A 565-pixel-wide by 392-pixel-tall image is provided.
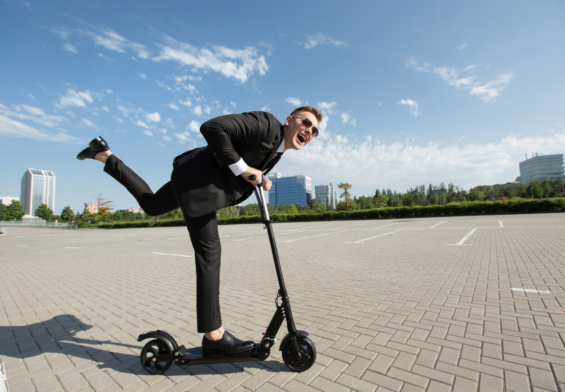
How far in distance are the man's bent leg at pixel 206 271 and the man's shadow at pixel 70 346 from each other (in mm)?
427

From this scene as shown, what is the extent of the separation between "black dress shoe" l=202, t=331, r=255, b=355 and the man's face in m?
1.48

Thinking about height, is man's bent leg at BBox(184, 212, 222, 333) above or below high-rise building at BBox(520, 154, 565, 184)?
below

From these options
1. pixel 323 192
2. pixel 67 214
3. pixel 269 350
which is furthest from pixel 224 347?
pixel 323 192

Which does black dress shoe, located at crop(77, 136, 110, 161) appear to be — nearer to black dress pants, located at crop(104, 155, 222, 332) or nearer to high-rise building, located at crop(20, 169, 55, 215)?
black dress pants, located at crop(104, 155, 222, 332)

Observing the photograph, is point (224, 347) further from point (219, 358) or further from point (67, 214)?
point (67, 214)

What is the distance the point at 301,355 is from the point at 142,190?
1.77 meters

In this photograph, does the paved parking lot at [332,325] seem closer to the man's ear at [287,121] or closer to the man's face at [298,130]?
the man's face at [298,130]

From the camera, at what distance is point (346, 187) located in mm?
56562

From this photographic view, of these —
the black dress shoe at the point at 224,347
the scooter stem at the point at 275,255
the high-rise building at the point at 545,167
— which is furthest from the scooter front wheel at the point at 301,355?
the high-rise building at the point at 545,167

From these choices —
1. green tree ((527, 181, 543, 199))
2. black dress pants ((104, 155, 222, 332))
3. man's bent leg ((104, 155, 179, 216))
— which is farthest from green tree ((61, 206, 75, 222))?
green tree ((527, 181, 543, 199))

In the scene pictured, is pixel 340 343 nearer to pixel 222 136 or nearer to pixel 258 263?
pixel 222 136

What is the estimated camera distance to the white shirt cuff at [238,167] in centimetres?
188

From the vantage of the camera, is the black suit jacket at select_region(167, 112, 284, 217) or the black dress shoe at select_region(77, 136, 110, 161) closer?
the black suit jacket at select_region(167, 112, 284, 217)

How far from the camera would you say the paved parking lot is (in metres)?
1.95
